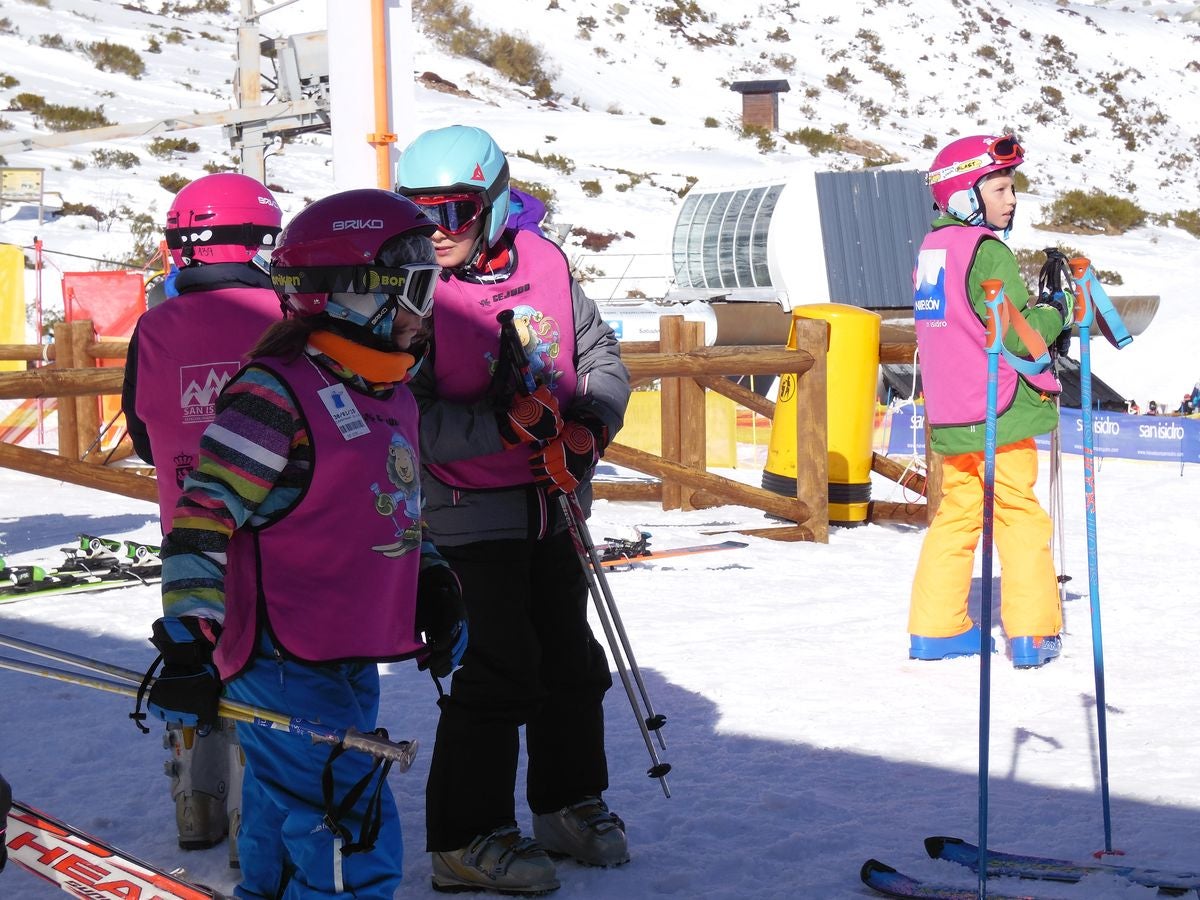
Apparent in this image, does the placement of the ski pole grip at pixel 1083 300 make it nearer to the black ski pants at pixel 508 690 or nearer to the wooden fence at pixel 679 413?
the black ski pants at pixel 508 690

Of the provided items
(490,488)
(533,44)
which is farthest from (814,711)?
(533,44)

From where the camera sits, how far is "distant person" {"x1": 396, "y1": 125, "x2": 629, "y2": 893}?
319 cm

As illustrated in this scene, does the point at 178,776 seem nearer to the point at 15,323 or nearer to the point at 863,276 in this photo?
the point at 15,323

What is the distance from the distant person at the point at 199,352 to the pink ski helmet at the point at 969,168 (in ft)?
9.01

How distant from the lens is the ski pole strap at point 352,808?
7.87 ft

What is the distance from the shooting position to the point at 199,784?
3.45 meters

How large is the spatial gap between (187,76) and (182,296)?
1619 inches

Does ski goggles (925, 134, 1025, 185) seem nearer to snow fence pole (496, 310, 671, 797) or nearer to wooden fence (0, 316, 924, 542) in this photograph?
snow fence pole (496, 310, 671, 797)

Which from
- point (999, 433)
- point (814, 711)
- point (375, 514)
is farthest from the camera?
point (999, 433)

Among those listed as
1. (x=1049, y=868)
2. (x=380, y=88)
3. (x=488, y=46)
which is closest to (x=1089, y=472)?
(x=1049, y=868)

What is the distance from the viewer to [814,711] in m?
4.84

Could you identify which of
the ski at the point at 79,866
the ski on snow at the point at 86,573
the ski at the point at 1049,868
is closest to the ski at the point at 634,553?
the ski on snow at the point at 86,573

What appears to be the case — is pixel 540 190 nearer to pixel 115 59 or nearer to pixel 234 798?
pixel 115 59

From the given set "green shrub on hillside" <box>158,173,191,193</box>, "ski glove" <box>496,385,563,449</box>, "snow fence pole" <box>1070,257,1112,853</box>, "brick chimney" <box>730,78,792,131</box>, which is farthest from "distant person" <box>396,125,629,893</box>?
"brick chimney" <box>730,78,792,131</box>
